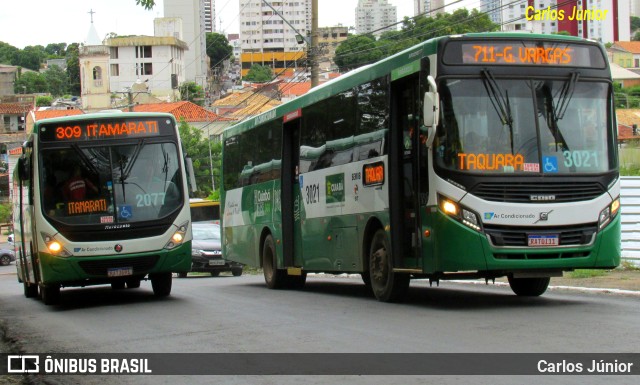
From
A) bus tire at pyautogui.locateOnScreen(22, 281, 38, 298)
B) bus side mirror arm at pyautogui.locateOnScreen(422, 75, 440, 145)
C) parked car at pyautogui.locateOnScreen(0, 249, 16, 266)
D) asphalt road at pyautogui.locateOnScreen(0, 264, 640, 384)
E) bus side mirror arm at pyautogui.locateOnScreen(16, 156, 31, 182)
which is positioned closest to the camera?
asphalt road at pyautogui.locateOnScreen(0, 264, 640, 384)

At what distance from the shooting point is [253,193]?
22.3 metres

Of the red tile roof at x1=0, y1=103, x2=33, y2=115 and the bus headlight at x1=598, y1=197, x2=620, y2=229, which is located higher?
the red tile roof at x1=0, y1=103, x2=33, y2=115

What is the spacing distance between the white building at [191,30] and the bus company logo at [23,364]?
15067 cm

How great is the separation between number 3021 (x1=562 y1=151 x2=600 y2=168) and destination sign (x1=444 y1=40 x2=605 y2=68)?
3.92 feet

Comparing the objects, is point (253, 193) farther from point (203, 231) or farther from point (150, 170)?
point (203, 231)

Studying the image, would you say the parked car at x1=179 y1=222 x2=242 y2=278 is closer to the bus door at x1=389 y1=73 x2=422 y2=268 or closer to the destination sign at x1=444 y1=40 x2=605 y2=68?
the bus door at x1=389 y1=73 x2=422 y2=268

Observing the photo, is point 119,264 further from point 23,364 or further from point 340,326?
point 23,364

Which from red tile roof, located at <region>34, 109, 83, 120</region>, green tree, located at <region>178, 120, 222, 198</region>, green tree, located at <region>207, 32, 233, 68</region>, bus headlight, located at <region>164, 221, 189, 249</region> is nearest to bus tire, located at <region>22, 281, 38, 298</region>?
bus headlight, located at <region>164, 221, 189, 249</region>

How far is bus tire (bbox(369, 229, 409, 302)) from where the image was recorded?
1460cm

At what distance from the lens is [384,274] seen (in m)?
14.9

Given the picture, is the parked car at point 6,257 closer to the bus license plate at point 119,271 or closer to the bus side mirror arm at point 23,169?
the bus side mirror arm at point 23,169

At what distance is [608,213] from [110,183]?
8.21 metres

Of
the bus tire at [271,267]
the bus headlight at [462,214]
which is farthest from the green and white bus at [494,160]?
the bus tire at [271,267]

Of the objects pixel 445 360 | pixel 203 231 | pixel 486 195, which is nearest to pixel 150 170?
pixel 486 195
